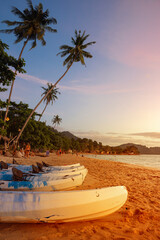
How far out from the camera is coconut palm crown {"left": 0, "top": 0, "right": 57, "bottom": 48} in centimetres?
1956

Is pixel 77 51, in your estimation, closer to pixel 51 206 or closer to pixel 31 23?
pixel 31 23

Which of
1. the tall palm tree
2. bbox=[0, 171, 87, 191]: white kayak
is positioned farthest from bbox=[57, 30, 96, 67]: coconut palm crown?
bbox=[0, 171, 87, 191]: white kayak

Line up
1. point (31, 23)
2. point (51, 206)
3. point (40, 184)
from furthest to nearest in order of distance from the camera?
point (31, 23)
point (40, 184)
point (51, 206)

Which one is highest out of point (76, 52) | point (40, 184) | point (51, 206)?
point (76, 52)

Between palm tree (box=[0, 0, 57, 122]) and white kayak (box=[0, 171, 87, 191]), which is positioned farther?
palm tree (box=[0, 0, 57, 122])

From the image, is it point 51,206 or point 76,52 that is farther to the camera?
point 76,52

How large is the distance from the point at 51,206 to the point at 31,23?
23.0 m

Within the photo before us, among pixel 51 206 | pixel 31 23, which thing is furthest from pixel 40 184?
pixel 31 23

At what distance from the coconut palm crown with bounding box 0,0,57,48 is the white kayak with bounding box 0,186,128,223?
2145 centimetres

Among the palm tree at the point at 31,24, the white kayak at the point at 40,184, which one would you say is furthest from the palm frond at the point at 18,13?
the white kayak at the point at 40,184

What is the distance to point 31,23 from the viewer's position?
19.9 metres

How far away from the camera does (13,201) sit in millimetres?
3008

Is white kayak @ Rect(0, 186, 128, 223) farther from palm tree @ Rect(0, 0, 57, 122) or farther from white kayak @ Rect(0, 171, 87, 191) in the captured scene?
palm tree @ Rect(0, 0, 57, 122)

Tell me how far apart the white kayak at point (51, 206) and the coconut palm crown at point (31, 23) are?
70.4 feet
